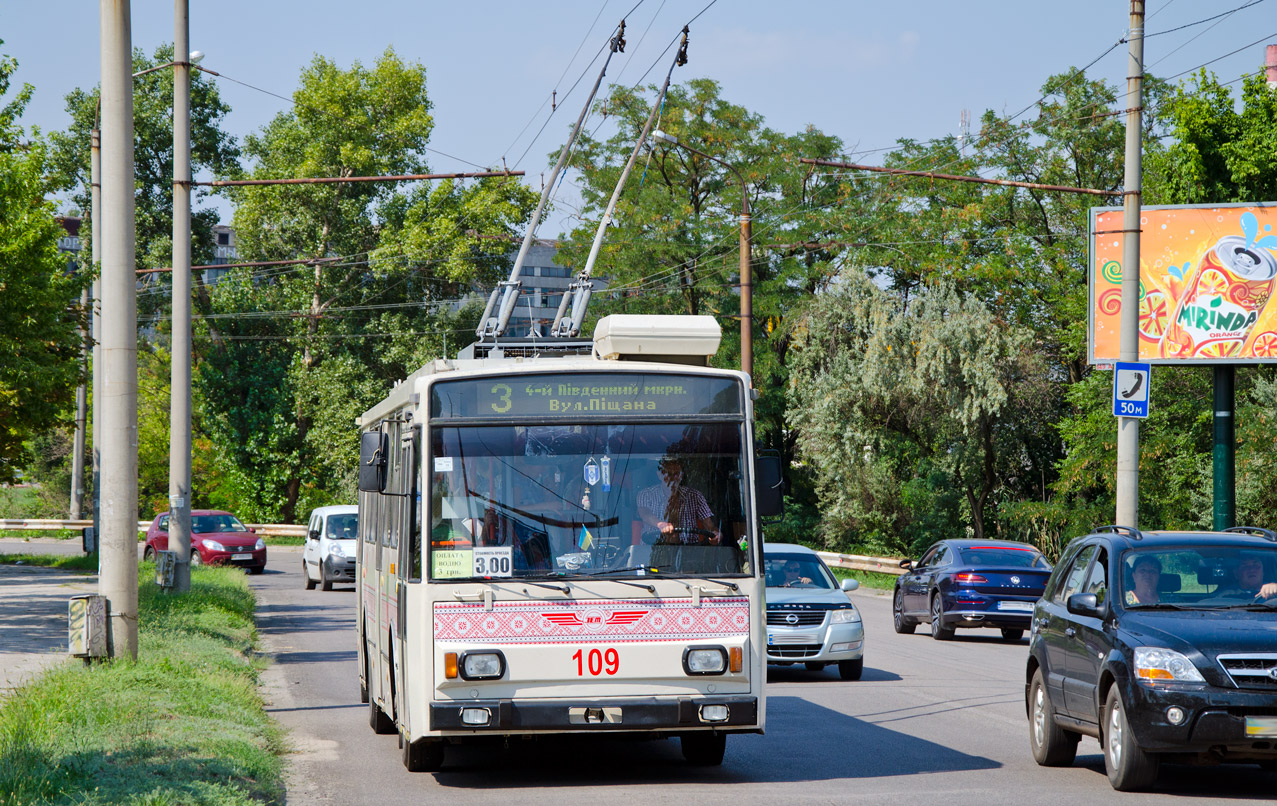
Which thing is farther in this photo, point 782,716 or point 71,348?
point 71,348

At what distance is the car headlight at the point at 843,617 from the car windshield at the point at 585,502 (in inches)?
275

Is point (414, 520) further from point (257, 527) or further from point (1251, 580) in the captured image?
point (257, 527)

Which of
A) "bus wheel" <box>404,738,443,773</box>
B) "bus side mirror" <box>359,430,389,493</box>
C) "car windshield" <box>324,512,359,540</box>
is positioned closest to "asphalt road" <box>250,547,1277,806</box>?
"bus wheel" <box>404,738,443,773</box>

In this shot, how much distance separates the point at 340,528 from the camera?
31.4 m

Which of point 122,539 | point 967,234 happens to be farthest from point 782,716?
point 967,234

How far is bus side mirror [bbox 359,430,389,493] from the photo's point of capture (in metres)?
9.89

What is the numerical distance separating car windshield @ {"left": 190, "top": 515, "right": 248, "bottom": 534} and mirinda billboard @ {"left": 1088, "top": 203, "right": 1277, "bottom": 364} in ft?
72.9

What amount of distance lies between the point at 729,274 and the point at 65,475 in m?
32.7

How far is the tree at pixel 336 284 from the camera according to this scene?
58625 mm

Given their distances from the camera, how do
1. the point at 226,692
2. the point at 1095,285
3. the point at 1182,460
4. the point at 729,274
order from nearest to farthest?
the point at 226,692 < the point at 1095,285 < the point at 1182,460 < the point at 729,274

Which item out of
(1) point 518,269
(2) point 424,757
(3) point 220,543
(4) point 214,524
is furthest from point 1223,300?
(4) point 214,524

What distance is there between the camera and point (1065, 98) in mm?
46375

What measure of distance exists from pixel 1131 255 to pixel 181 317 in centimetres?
1299

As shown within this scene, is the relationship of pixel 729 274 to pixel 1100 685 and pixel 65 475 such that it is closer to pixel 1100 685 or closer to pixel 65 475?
pixel 65 475
